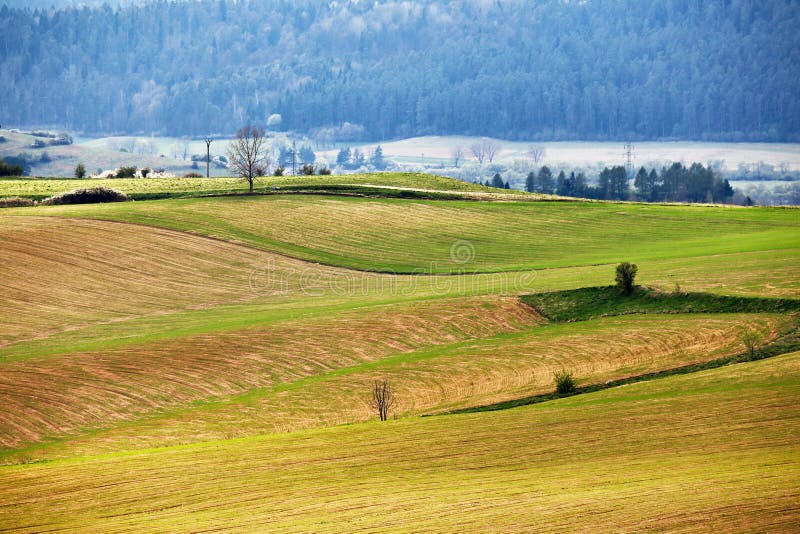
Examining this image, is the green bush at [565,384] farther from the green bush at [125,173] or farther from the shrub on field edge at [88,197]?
the green bush at [125,173]

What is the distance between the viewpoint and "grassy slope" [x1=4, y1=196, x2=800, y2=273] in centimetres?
7825

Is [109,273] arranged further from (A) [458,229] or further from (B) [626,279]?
(A) [458,229]

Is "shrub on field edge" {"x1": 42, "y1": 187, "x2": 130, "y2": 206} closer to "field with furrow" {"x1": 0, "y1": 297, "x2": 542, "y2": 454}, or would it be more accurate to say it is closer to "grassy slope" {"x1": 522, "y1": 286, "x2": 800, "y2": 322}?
"field with furrow" {"x1": 0, "y1": 297, "x2": 542, "y2": 454}

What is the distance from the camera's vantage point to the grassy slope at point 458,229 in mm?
78250

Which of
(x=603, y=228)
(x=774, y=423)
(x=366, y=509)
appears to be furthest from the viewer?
(x=603, y=228)

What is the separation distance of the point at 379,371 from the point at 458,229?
4836 cm

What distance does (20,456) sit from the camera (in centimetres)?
3116

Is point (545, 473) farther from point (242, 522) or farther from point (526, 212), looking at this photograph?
point (526, 212)

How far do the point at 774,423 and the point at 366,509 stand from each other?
42.6ft

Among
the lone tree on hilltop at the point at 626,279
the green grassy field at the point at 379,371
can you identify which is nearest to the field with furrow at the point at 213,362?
the green grassy field at the point at 379,371

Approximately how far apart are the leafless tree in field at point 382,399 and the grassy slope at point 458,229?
34176 mm

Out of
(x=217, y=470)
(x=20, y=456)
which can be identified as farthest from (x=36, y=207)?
(x=217, y=470)

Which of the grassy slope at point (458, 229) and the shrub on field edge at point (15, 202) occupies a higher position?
the shrub on field edge at point (15, 202)

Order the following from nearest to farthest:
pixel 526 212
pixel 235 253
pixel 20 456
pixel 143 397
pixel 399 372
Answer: pixel 20 456 < pixel 143 397 < pixel 399 372 < pixel 235 253 < pixel 526 212
